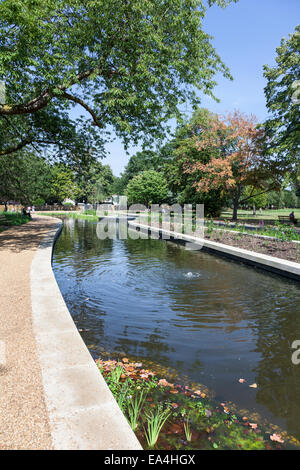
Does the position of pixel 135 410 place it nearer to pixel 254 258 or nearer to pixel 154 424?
pixel 154 424

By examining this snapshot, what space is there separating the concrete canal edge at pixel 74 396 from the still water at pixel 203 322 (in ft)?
2.88

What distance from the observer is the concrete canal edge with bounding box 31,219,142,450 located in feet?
7.65

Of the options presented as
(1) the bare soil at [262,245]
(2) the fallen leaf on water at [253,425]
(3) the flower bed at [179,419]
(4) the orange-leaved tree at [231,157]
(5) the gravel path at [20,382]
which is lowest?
(2) the fallen leaf on water at [253,425]

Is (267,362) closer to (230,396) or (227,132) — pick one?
(230,396)

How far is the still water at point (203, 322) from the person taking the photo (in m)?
3.94

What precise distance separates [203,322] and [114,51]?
11206 mm

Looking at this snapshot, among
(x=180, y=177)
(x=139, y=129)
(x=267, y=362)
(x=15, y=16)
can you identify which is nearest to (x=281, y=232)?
(x=139, y=129)

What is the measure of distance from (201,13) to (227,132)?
57.3 ft

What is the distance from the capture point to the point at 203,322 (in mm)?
6020

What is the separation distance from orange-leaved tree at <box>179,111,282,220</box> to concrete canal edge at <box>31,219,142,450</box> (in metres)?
24.2

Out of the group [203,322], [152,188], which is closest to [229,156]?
[203,322]

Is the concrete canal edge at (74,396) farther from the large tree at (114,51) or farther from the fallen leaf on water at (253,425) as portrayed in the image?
the large tree at (114,51)

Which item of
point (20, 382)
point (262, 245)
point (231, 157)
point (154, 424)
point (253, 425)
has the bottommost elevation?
point (253, 425)

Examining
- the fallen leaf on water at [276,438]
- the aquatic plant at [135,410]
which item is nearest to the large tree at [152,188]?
the aquatic plant at [135,410]
